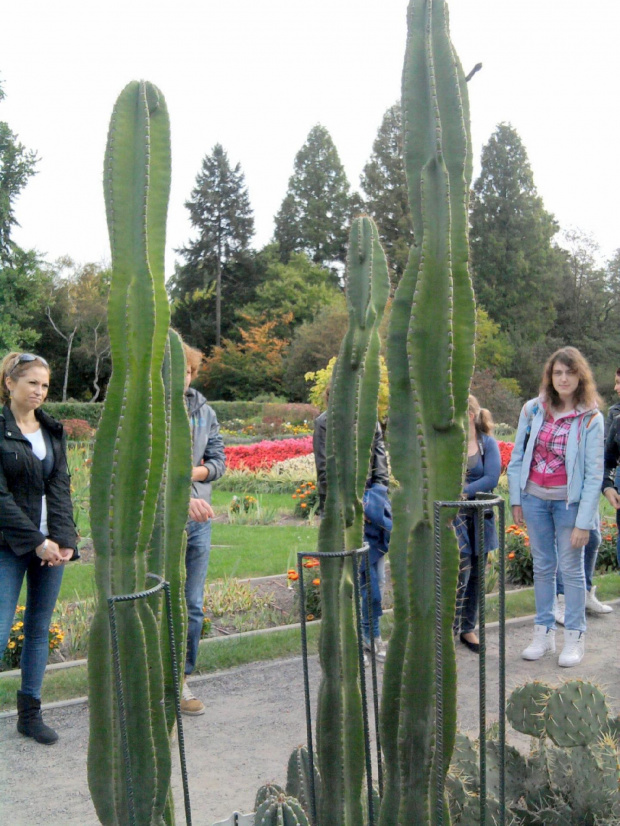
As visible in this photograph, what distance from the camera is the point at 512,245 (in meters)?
38.8

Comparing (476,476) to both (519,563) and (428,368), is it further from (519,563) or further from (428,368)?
(428,368)

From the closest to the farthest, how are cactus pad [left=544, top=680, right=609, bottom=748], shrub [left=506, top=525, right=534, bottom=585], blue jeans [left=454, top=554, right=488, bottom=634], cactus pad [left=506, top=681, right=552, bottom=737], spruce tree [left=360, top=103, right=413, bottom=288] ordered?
cactus pad [left=544, top=680, right=609, bottom=748] → cactus pad [left=506, top=681, right=552, bottom=737] → blue jeans [left=454, top=554, right=488, bottom=634] → shrub [left=506, top=525, right=534, bottom=585] → spruce tree [left=360, top=103, right=413, bottom=288]

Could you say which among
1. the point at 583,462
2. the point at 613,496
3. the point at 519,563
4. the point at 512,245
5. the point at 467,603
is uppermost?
the point at 512,245

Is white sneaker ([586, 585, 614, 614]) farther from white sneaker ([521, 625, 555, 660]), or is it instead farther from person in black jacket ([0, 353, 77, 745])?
person in black jacket ([0, 353, 77, 745])

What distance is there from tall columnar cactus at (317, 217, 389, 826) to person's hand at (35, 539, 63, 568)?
2.00m

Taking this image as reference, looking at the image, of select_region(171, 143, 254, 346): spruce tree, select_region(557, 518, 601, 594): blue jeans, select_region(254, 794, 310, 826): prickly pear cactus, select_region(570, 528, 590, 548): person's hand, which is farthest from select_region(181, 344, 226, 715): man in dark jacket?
select_region(171, 143, 254, 346): spruce tree

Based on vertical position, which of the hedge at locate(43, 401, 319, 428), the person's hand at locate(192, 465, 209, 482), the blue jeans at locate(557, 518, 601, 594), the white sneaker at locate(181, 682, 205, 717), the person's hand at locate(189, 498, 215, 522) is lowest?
the white sneaker at locate(181, 682, 205, 717)

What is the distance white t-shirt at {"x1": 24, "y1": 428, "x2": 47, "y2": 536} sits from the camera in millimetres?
3738

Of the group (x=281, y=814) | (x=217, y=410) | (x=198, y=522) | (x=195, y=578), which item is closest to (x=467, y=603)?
(x=195, y=578)

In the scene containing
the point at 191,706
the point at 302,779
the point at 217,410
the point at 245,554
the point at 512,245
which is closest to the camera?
the point at 302,779

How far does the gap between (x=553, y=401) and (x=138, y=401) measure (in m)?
3.67

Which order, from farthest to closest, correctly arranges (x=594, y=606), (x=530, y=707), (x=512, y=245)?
1. (x=512, y=245)
2. (x=594, y=606)
3. (x=530, y=707)

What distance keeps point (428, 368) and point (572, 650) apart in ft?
12.0

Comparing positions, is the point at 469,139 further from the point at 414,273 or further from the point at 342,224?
the point at 342,224
